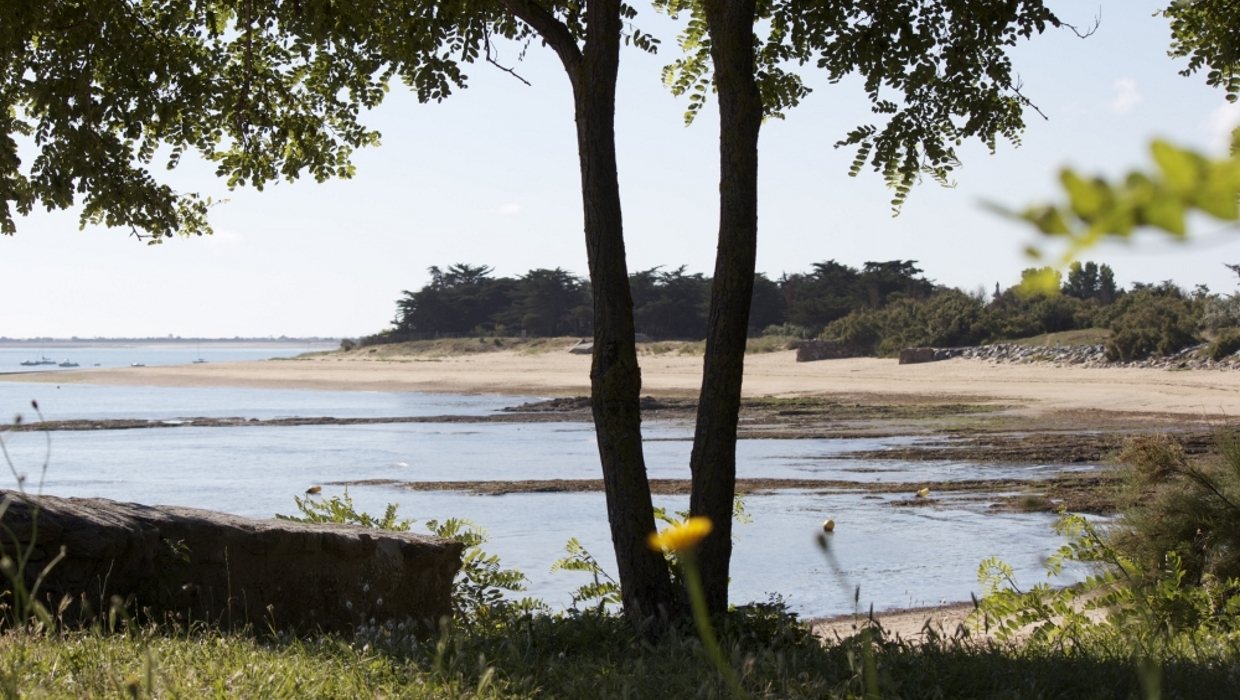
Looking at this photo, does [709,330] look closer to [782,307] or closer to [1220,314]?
[1220,314]

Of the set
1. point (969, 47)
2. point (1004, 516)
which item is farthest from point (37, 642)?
point (1004, 516)

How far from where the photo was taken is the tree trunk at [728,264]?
505 cm

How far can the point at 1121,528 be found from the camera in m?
6.48

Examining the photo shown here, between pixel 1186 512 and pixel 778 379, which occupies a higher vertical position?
pixel 1186 512

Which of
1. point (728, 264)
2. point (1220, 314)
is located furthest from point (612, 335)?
point (1220, 314)

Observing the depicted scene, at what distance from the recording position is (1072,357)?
38688 millimetres

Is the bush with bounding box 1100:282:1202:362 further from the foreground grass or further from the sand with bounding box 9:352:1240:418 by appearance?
the foreground grass

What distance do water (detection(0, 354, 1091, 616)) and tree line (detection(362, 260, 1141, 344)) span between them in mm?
21986

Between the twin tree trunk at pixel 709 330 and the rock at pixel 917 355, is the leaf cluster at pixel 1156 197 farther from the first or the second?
the rock at pixel 917 355

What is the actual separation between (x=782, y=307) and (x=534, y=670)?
209ft

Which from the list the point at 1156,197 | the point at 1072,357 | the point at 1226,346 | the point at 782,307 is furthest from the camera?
the point at 782,307

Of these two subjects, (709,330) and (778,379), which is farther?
(778,379)

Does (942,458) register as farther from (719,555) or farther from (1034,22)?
(719,555)

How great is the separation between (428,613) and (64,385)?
205 feet
